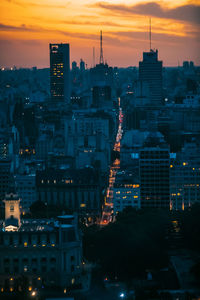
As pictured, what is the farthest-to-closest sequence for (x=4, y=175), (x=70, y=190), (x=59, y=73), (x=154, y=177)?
1. (x=59, y=73)
2. (x=4, y=175)
3. (x=70, y=190)
4. (x=154, y=177)

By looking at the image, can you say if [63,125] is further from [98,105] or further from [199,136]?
[98,105]

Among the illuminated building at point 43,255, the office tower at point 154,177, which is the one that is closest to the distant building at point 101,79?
the office tower at point 154,177

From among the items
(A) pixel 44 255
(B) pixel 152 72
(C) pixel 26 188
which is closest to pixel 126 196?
(C) pixel 26 188

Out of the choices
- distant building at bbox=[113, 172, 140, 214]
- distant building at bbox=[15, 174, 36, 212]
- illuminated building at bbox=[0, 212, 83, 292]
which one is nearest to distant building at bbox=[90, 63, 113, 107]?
distant building at bbox=[15, 174, 36, 212]

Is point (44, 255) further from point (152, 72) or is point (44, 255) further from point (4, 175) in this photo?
point (152, 72)

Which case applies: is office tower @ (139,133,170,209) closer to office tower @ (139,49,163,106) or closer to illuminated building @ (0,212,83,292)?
illuminated building @ (0,212,83,292)

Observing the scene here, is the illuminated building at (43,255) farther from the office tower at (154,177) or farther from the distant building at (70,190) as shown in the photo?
the distant building at (70,190)

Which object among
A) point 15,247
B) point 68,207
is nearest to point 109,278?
point 15,247
